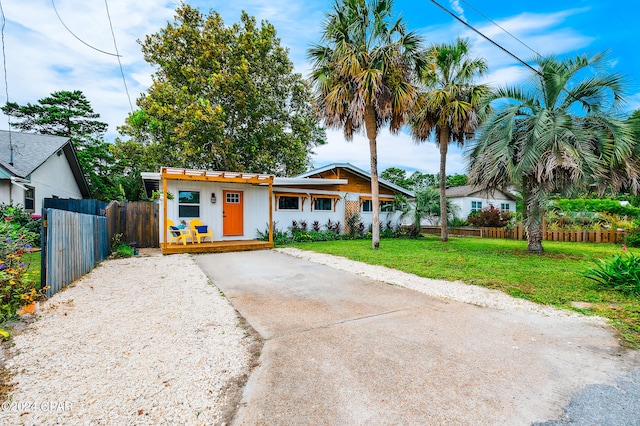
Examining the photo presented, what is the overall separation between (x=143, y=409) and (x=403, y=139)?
47.5ft

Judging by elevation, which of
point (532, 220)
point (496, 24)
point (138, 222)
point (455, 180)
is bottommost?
point (532, 220)

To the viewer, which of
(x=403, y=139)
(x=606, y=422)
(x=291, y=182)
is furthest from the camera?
(x=403, y=139)

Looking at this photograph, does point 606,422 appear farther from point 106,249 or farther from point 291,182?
point 291,182

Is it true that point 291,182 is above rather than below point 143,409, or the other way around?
above

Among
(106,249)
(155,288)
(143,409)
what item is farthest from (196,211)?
(143,409)

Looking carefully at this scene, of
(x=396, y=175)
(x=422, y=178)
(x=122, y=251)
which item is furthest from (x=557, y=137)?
(x=422, y=178)

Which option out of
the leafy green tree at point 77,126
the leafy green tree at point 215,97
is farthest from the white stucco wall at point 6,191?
the leafy green tree at point 77,126

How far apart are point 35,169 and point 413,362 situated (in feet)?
51.2

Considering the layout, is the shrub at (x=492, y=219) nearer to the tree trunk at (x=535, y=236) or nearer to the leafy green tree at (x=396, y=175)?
the tree trunk at (x=535, y=236)

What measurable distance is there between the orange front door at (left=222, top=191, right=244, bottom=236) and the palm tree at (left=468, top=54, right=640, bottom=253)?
9046 mm

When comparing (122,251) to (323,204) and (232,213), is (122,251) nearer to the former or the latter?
(232,213)

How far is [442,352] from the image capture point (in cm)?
Answer: 292

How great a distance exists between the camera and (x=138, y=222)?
38.4 feet

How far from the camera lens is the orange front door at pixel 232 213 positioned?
1261 cm
